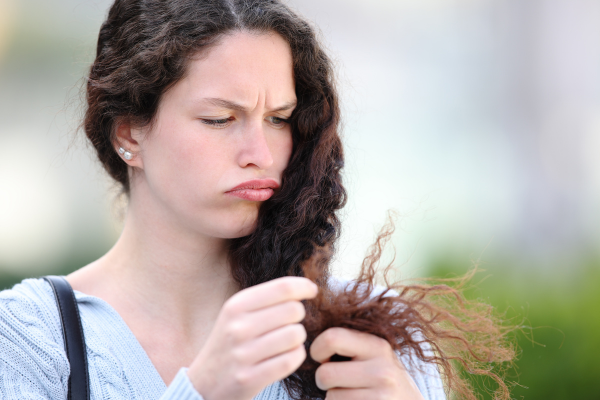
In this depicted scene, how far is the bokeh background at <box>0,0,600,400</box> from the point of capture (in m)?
4.62

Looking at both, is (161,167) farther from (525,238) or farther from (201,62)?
(525,238)

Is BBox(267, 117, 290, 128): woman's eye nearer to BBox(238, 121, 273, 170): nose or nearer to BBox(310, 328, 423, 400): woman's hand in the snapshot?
BBox(238, 121, 273, 170): nose

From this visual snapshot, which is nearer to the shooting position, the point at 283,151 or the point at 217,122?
the point at 217,122

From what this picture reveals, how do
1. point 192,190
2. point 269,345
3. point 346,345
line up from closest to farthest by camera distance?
1. point 269,345
2. point 346,345
3. point 192,190

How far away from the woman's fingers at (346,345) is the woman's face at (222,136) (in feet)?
1.83

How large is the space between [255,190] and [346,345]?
615 millimetres

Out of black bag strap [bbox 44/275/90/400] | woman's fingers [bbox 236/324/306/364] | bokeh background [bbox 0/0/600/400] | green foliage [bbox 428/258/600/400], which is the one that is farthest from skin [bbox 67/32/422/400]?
bokeh background [bbox 0/0/600/400]

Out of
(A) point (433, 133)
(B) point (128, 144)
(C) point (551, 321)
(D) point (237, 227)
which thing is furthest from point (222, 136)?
(A) point (433, 133)

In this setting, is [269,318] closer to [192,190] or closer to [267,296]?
[267,296]

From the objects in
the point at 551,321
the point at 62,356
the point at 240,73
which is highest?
the point at 240,73

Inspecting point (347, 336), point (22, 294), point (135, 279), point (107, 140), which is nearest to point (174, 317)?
point (135, 279)

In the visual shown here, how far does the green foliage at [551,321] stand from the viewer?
335 centimetres

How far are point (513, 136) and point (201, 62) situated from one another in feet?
15.3

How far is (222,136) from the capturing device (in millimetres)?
1581
